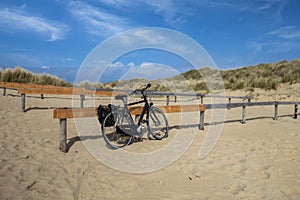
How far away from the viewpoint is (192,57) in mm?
6961

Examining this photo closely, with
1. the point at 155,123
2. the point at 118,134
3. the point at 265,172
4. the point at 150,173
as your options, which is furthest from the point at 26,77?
the point at 265,172

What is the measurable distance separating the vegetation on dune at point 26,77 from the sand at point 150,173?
13.3 meters

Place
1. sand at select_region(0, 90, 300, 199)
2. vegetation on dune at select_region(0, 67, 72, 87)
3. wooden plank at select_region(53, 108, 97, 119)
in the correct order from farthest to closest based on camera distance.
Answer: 1. vegetation on dune at select_region(0, 67, 72, 87)
2. wooden plank at select_region(53, 108, 97, 119)
3. sand at select_region(0, 90, 300, 199)

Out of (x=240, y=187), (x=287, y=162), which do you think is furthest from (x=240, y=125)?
(x=240, y=187)

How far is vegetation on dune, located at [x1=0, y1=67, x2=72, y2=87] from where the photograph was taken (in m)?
17.4

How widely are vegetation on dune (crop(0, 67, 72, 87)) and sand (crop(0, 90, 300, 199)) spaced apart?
13.3 metres

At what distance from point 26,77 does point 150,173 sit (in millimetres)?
17545

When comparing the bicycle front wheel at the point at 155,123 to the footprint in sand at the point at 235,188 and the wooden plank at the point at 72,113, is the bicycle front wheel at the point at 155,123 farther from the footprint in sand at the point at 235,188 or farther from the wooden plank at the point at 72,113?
the footprint in sand at the point at 235,188

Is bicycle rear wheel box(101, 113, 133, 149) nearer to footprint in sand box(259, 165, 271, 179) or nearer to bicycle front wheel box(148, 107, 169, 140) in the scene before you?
bicycle front wheel box(148, 107, 169, 140)

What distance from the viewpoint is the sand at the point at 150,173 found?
10.4 feet

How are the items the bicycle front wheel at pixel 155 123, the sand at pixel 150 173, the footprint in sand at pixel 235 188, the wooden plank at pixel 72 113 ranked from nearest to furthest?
1. the sand at pixel 150 173
2. the footprint in sand at pixel 235 188
3. the wooden plank at pixel 72 113
4. the bicycle front wheel at pixel 155 123

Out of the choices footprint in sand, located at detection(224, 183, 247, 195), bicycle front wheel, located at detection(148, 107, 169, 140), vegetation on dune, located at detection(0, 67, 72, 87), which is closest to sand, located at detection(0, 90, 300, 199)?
footprint in sand, located at detection(224, 183, 247, 195)

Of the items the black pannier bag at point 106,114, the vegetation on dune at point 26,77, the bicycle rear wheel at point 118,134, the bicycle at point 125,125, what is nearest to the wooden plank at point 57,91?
the bicycle at point 125,125

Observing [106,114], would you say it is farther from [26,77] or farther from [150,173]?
[26,77]
